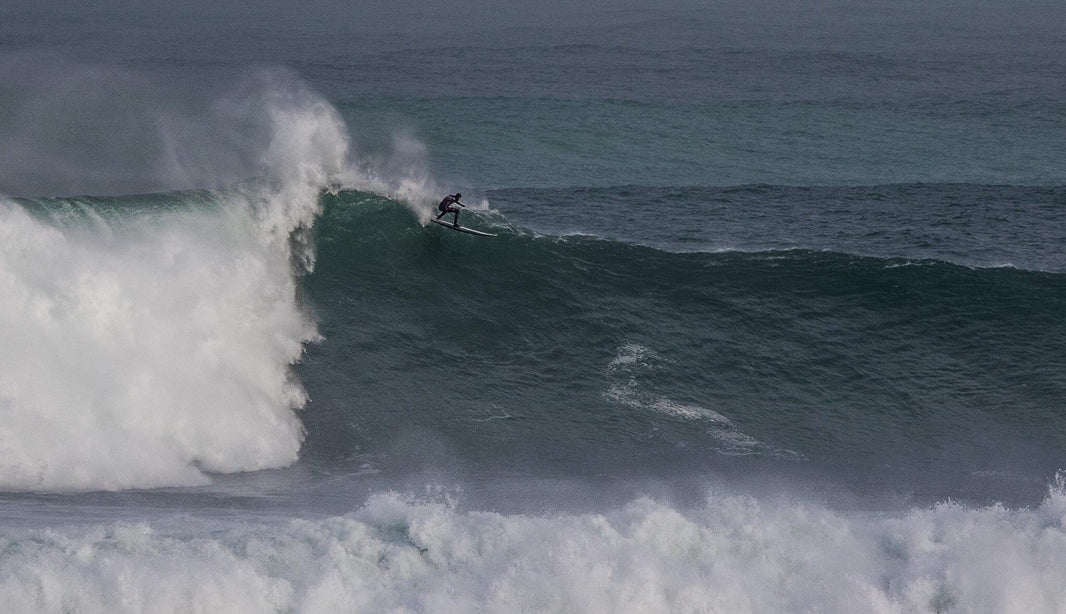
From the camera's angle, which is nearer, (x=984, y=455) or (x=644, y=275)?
(x=984, y=455)

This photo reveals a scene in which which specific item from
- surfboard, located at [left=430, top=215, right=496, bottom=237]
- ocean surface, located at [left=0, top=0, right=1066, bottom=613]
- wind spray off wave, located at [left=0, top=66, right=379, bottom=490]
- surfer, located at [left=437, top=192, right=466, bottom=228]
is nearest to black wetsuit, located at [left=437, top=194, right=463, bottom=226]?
surfer, located at [left=437, top=192, right=466, bottom=228]

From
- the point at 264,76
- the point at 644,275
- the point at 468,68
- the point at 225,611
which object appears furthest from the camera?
the point at 468,68

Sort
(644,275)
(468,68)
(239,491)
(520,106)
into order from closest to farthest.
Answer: (239,491) < (644,275) < (520,106) < (468,68)

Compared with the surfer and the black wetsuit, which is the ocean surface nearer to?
the surfer

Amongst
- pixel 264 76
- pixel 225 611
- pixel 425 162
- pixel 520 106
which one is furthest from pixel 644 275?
pixel 264 76

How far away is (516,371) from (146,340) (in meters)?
6.42

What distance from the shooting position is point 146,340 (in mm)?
19094

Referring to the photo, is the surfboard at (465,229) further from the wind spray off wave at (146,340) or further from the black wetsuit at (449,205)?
the wind spray off wave at (146,340)

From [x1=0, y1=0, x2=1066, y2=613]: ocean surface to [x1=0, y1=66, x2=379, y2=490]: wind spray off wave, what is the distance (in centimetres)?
6

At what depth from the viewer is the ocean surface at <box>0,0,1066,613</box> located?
14.1 metres

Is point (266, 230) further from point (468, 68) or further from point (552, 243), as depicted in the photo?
point (468, 68)

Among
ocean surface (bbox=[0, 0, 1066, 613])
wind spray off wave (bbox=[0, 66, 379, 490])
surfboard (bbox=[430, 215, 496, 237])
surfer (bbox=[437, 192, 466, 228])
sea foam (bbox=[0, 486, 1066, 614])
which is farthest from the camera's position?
surfboard (bbox=[430, 215, 496, 237])

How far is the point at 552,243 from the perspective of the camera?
87.1 feet

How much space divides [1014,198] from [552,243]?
15.9 m
